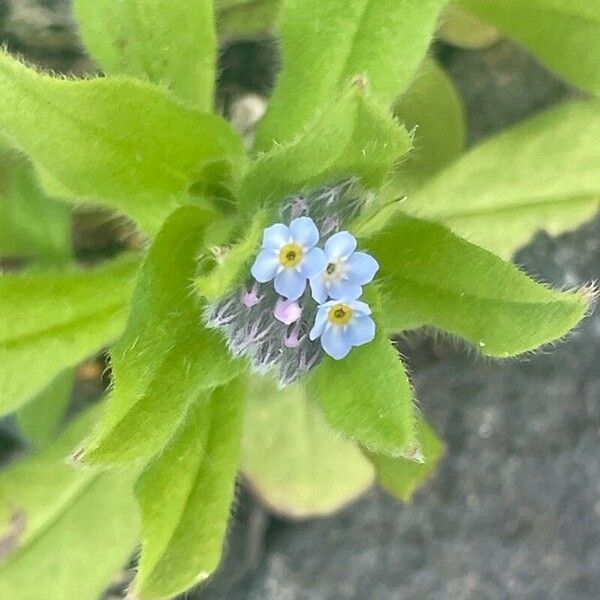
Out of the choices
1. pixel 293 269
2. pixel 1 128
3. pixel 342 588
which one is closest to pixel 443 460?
pixel 342 588

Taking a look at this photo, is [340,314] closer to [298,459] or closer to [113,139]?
[113,139]

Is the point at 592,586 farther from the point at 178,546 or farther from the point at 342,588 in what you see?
the point at 178,546

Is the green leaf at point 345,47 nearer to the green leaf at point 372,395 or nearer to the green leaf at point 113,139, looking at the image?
the green leaf at point 113,139

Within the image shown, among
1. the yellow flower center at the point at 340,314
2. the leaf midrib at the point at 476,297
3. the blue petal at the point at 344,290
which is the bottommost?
the leaf midrib at the point at 476,297

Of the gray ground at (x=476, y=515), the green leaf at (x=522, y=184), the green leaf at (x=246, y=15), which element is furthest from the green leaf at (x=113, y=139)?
the gray ground at (x=476, y=515)

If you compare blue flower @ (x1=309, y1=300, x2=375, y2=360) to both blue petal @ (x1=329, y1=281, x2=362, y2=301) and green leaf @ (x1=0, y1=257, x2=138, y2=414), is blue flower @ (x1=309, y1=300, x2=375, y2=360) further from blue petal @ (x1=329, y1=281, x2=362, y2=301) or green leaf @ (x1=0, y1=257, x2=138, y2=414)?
green leaf @ (x1=0, y1=257, x2=138, y2=414)

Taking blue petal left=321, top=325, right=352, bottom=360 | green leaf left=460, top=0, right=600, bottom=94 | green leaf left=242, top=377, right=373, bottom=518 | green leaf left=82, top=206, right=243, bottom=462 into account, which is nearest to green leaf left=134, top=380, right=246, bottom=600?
green leaf left=82, top=206, right=243, bottom=462
